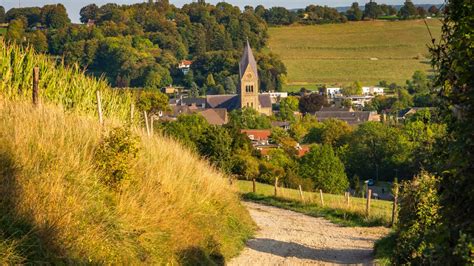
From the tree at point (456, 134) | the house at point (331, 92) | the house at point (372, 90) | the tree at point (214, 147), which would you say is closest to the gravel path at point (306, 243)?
the tree at point (456, 134)

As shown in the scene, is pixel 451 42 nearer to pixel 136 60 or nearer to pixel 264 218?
pixel 264 218

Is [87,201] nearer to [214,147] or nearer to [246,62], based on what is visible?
[214,147]

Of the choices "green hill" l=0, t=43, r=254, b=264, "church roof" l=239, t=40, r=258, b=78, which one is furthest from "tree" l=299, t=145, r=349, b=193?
"church roof" l=239, t=40, r=258, b=78

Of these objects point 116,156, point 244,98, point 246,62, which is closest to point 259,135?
point 244,98

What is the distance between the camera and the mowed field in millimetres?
178875

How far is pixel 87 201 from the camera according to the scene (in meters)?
10.6

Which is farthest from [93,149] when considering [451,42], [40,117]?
[451,42]

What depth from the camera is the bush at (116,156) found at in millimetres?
12570

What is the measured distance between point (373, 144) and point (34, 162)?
7206 cm

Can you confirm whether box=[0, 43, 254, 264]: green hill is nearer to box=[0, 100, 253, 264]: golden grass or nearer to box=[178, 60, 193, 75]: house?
box=[0, 100, 253, 264]: golden grass

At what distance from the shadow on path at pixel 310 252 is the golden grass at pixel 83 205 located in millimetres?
1189

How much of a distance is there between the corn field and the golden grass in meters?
2.62

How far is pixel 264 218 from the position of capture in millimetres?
25422

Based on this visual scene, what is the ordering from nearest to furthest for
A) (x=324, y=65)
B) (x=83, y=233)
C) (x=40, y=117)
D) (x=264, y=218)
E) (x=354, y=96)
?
(x=83, y=233)
(x=40, y=117)
(x=264, y=218)
(x=354, y=96)
(x=324, y=65)
